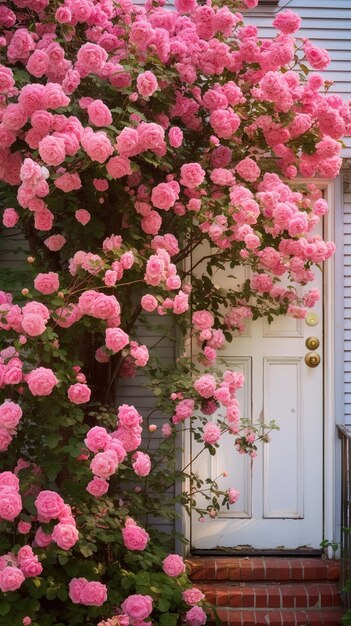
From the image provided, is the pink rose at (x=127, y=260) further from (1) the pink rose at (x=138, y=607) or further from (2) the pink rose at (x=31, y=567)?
(1) the pink rose at (x=138, y=607)

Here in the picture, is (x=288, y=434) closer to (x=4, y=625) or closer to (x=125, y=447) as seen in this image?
(x=125, y=447)

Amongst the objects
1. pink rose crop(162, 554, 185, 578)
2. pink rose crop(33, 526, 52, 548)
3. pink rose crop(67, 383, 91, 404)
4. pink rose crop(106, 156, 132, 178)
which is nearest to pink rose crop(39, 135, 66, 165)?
pink rose crop(106, 156, 132, 178)

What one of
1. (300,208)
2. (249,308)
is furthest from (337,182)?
(249,308)

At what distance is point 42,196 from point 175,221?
3.35 feet

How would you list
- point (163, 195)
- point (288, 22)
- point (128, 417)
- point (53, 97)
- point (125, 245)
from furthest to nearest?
point (288, 22) < point (125, 245) < point (163, 195) < point (128, 417) < point (53, 97)

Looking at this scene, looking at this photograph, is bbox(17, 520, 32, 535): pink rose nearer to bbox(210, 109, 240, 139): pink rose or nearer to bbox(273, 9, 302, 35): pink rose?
bbox(210, 109, 240, 139): pink rose

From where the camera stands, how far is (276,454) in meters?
5.33

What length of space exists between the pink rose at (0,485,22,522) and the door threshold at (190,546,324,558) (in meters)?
1.70

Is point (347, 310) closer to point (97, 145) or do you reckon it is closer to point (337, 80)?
point (337, 80)

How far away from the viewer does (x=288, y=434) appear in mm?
5332

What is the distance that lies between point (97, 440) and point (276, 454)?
1706mm

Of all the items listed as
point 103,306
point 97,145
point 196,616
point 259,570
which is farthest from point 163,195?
point 259,570

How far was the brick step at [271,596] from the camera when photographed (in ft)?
16.2

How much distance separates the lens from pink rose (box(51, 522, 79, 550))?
3.97 metres
